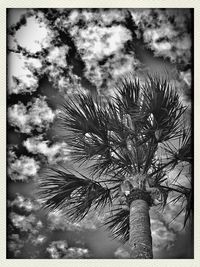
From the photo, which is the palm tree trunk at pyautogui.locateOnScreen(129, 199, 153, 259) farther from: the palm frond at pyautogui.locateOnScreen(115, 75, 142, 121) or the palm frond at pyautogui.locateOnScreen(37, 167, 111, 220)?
the palm frond at pyautogui.locateOnScreen(115, 75, 142, 121)

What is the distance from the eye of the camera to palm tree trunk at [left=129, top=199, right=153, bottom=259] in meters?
3.24

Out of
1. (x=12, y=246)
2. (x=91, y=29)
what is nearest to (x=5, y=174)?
(x=12, y=246)

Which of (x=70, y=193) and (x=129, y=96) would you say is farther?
(x=129, y=96)

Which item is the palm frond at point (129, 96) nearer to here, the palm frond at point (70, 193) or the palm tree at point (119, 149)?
the palm tree at point (119, 149)

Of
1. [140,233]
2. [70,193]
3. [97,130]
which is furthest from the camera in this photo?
[97,130]

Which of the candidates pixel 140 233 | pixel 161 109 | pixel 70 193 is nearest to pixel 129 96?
pixel 161 109

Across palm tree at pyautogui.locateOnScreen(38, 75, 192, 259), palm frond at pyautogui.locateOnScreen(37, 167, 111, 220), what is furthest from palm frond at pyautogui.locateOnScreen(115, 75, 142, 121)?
palm frond at pyautogui.locateOnScreen(37, 167, 111, 220)

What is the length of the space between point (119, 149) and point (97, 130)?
0.90 feet

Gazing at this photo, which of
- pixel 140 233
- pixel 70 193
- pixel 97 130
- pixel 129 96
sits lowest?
pixel 140 233

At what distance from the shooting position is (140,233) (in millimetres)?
3279

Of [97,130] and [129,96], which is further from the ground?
[129,96]

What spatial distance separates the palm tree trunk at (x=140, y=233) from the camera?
3238mm

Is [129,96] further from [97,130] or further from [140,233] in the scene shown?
[140,233]

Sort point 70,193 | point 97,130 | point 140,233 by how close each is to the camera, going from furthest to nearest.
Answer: point 97,130
point 70,193
point 140,233
